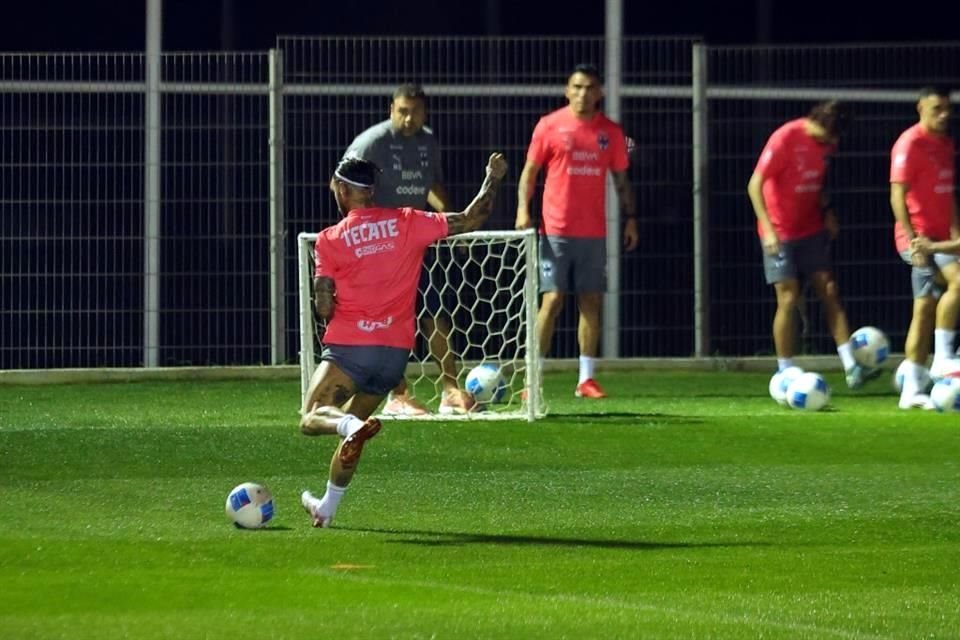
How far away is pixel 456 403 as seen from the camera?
535 inches

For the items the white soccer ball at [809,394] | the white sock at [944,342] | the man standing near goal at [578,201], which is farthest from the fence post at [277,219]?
the white sock at [944,342]

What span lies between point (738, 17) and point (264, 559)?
600 inches

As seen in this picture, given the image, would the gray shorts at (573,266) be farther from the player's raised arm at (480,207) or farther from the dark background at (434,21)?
the dark background at (434,21)

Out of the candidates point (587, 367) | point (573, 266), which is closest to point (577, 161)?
point (573, 266)

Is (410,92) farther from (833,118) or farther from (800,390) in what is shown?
(833,118)

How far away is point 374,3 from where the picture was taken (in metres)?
21.5

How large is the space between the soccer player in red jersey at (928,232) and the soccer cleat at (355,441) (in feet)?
20.7

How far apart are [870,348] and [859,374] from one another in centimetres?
23

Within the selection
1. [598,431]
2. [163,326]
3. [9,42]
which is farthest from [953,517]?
[9,42]

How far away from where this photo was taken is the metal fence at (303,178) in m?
16.3

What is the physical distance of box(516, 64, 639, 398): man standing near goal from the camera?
14.9 metres

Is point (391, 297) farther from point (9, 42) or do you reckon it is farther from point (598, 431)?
point (9, 42)

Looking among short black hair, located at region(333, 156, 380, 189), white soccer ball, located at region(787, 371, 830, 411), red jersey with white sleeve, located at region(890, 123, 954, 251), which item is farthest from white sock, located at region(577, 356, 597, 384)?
short black hair, located at region(333, 156, 380, 189)

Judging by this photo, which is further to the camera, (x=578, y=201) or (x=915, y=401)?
(x=578, y=201)
